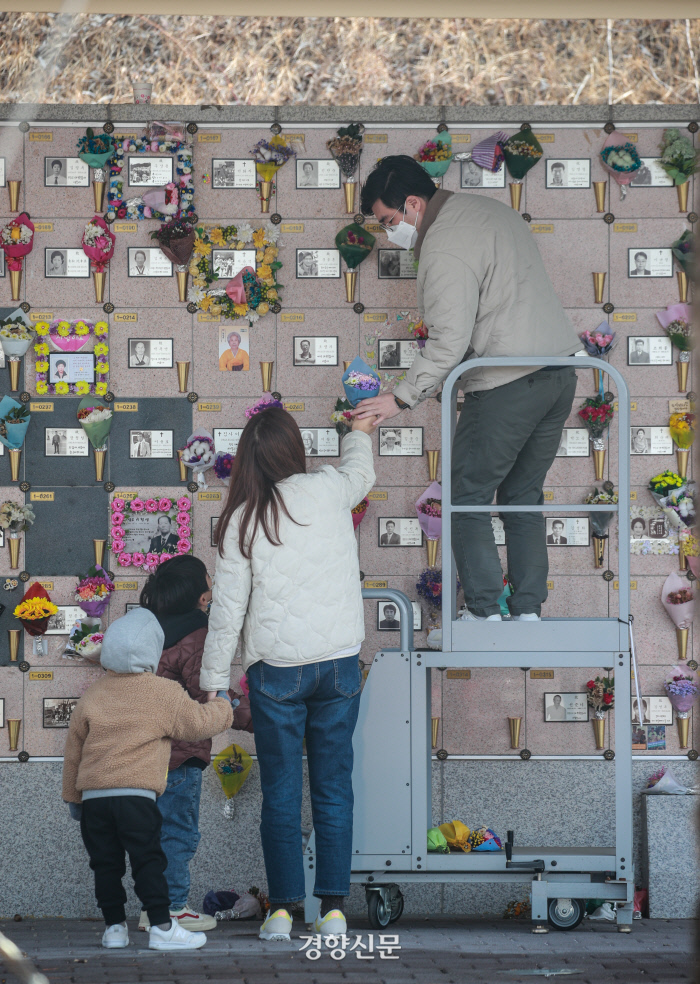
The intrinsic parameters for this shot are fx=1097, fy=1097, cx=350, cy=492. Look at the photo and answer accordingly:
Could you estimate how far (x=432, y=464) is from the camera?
5.37 metres

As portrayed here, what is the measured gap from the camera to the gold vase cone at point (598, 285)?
536cm

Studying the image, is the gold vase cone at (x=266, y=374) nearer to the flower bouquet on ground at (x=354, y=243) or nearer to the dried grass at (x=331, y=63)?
the flower bouquet on ground at (x=354, y=243)

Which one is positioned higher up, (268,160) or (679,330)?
(268,160)

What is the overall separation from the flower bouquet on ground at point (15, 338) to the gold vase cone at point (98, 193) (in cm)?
63

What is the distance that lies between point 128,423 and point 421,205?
70.2 inches

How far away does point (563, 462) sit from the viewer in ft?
17.6

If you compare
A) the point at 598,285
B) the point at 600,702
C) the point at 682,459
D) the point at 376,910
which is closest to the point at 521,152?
the point at 598,285

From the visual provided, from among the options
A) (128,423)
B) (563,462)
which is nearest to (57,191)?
(128,423)

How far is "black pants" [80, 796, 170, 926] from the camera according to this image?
3908mm

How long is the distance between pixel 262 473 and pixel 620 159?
2.56 metres

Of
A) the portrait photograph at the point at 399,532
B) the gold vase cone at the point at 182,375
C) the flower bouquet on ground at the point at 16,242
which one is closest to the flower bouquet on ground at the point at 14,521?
the gold vase cone at the point at 182,375

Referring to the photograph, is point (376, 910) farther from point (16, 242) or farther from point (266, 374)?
point (16, 242)

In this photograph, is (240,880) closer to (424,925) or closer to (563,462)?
(424,925)

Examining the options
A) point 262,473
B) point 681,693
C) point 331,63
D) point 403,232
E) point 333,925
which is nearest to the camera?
point 333,925
